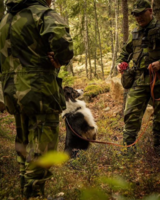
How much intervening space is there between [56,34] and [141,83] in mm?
2228

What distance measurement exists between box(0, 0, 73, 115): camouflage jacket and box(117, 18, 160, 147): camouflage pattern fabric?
1.93 metres

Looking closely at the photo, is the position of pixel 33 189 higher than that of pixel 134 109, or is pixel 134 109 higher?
pixel 134 109

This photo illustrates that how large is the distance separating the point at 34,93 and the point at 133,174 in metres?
1.80

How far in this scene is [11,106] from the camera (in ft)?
8.47

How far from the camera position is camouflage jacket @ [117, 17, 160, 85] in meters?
3.78

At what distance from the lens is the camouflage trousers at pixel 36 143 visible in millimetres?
2549

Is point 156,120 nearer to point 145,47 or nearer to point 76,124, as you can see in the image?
point 145,47

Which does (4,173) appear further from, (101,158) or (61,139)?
(61,139)

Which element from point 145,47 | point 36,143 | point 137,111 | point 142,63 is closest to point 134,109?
point 137,111

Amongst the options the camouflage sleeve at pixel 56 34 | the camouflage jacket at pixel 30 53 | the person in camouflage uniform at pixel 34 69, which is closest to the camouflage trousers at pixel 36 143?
the person in camouflage uniform at pixel 34 69

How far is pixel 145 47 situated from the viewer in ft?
12.9

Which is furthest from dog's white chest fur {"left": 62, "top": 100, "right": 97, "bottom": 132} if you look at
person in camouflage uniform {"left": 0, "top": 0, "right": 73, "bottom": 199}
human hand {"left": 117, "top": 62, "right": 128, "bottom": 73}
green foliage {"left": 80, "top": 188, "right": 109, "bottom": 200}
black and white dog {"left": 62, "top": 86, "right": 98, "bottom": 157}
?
green foliage {"left": 80, "top": 188, "right": 109, "bottom": 200}

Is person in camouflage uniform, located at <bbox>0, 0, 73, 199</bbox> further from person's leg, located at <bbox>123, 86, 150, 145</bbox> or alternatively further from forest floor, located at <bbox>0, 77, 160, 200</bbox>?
person's leg, located at <bbox>123, 86, 150, 145</bbox>

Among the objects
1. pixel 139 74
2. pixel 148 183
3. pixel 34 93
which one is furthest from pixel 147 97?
pixel 34 93
